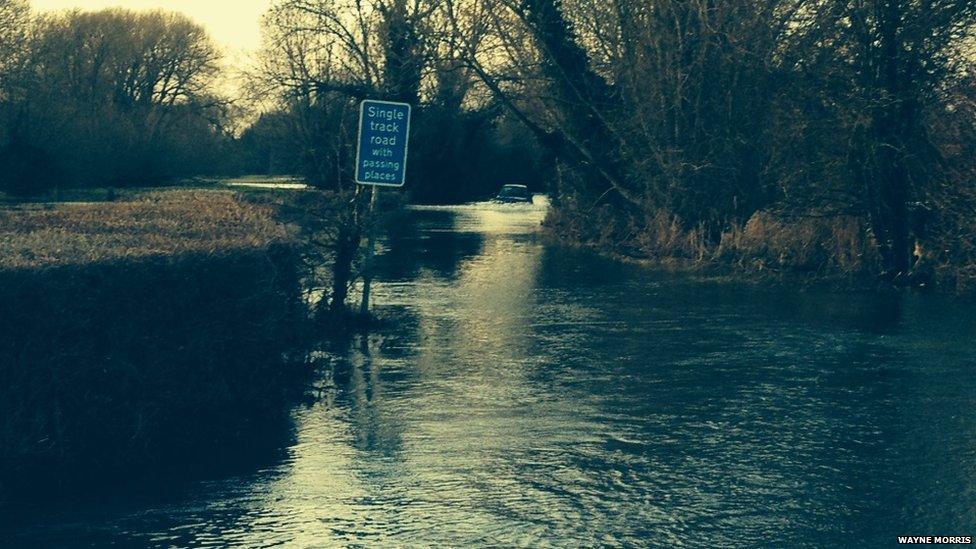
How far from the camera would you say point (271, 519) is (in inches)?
282

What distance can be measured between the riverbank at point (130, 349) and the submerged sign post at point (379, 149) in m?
5.50

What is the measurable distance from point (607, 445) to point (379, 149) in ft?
26.8

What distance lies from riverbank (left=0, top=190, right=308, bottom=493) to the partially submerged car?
183ft

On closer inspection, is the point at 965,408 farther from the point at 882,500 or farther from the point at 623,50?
the point at 623,50

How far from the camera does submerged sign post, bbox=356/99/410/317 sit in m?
16.2

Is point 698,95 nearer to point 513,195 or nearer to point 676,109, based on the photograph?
point 676,109

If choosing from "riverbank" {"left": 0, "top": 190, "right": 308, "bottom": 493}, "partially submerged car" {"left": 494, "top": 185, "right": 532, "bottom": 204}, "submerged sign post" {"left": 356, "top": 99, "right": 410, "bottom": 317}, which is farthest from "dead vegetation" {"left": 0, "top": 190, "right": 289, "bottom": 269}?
"partially submerged car" {"left": 494, "top": 185, "right": 532, "bottom": 204}

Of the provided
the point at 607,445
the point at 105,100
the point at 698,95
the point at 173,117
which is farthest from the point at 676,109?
the point at 105,100

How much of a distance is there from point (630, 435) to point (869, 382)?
346cm

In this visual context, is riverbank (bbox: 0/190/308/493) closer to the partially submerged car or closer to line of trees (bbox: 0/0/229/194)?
line of trees (bbox: 0/0/229/194)

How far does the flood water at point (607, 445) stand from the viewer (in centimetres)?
693

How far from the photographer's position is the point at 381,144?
644 inches

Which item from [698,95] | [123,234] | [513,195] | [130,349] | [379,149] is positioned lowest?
[130,349]

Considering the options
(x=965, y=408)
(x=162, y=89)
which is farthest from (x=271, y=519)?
(x=162, y=89)
